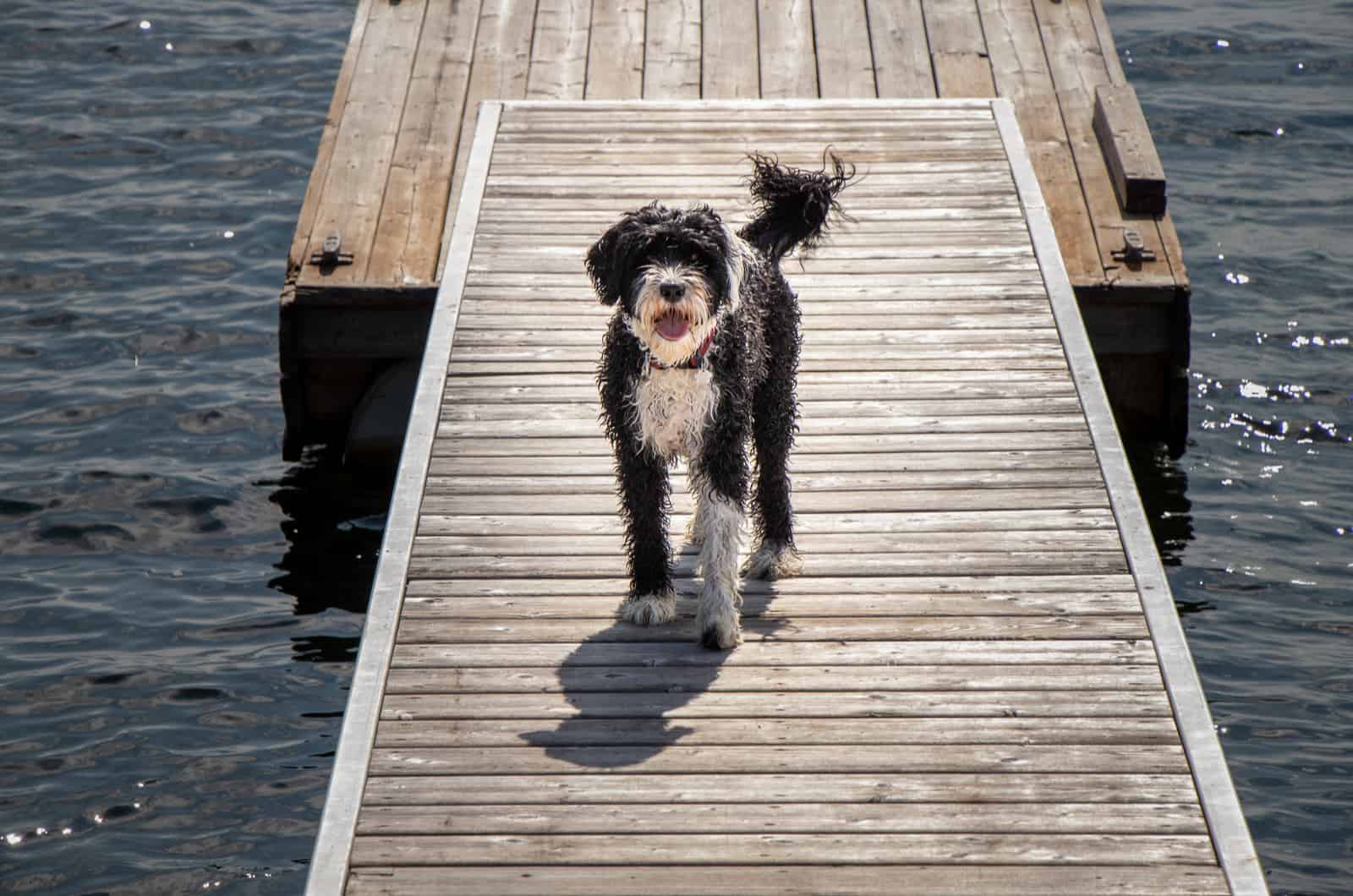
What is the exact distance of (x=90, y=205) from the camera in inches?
569

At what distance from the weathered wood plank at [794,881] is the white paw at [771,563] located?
1.79 meters

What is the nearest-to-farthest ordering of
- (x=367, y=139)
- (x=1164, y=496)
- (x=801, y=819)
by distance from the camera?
(x=801, y=819), (x=1164, y=496), (x=367, y=139)

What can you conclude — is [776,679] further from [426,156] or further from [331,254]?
[426,156]

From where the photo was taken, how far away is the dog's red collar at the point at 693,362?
20.2 ft

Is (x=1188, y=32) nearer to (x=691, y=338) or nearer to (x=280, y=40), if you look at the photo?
(x=280, y=40)

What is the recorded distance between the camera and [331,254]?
33.8 ft

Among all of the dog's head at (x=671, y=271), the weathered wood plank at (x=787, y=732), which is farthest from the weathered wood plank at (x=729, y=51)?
the weathered wood plank at (x=787, y=732)

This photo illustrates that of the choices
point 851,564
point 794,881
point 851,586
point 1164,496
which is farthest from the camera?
point 1164,496

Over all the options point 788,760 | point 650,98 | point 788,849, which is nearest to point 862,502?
point 788,760

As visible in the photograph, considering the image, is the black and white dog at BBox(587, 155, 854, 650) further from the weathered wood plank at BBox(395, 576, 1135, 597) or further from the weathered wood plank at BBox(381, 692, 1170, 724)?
the weathered wood plank at BBox(381, 692, 1170, 724)

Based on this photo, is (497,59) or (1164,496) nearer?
(1164,496)

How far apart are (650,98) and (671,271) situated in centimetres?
632

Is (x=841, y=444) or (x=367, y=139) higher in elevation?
(x=367, y=139)

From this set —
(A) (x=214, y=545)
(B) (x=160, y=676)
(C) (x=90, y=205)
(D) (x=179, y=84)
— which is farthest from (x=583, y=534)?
(D) (x=179, y=84)
